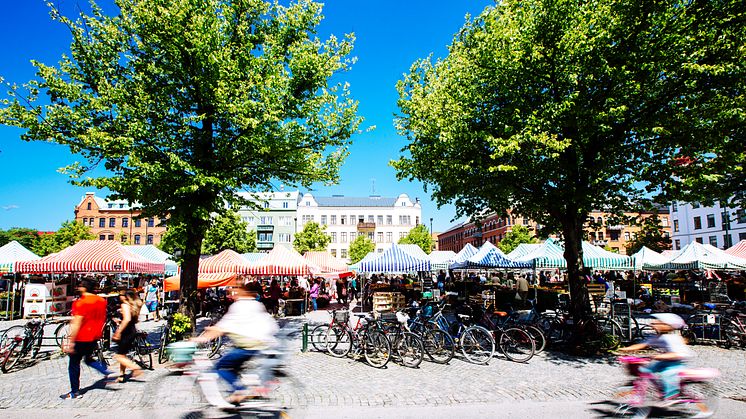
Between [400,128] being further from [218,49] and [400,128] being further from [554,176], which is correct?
[218,49]

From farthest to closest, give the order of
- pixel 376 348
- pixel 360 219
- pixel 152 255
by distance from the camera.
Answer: pixel 360 219, pixel 152 255, pixel 376 348

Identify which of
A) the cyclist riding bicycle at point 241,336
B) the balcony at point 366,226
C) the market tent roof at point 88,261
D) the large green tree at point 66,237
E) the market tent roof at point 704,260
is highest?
the balcony at point 366,226

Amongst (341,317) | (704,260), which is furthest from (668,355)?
(704,260)

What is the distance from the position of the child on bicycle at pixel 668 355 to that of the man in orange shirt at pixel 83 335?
837 cm

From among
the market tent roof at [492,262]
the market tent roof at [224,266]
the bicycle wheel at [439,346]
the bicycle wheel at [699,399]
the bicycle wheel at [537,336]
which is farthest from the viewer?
the market tent roof at [492,262]

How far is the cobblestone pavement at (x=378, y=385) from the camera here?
6703mm

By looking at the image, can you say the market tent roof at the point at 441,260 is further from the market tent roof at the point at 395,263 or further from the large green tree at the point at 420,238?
the large green tree at the point at 420,238

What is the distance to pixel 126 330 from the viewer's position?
25.9 ft

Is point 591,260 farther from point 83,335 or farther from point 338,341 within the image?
point 83,335

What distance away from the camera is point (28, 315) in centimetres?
1716

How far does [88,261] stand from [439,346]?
1490cm

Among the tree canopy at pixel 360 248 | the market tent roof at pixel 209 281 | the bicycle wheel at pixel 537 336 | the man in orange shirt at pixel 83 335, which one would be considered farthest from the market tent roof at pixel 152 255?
the tree canopy at pixel 360 248

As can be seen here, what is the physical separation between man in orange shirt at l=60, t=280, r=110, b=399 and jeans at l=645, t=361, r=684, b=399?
27.5 ft

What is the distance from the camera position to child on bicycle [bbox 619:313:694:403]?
5.66m
